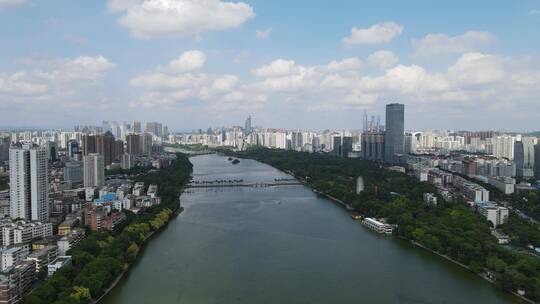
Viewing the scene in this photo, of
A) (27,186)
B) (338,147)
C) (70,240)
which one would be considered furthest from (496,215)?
(338,147)

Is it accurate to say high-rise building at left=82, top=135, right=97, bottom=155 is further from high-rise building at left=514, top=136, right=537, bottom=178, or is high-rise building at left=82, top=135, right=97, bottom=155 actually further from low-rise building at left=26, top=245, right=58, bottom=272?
high-rise building at left=514, top=136, right=537, bottom=178

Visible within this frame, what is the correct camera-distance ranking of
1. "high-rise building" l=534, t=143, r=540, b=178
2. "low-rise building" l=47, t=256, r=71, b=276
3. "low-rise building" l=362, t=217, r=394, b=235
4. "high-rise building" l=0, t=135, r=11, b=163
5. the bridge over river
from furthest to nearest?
"high-rise building" l=0, t=135, r=11, b=163 < "high-rise building" l=534, t=143, r=540, b=178 < the bridge over river < "low-rise building" l=362, t=217, r=394, b=235 < "low-rise building" l=47, t=256, r=71, b=276

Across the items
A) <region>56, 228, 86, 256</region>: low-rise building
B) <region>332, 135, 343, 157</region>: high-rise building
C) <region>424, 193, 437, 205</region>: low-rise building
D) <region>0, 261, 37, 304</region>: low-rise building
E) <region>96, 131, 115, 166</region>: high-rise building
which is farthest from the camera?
<region>332, 135, 343, 157</region>: high-rise building

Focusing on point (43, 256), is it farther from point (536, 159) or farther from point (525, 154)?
point (525, 154)

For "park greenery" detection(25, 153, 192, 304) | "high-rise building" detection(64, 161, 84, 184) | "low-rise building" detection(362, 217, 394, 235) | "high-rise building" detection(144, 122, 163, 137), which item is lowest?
"low-rise building" detection(362, 217, 394, 235)

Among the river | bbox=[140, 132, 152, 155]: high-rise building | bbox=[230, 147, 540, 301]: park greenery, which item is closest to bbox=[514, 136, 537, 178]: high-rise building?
bbox=[230, 147, 540, 301]: park greenery

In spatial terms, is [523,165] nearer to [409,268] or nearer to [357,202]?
[357,202]

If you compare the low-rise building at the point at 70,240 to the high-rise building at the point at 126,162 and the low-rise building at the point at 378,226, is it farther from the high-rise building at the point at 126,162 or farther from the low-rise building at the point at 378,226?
the high-rise building at the point at 126,162

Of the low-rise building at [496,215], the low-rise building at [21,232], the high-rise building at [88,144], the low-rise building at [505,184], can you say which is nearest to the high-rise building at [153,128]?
the high-rise building at [88,144]
